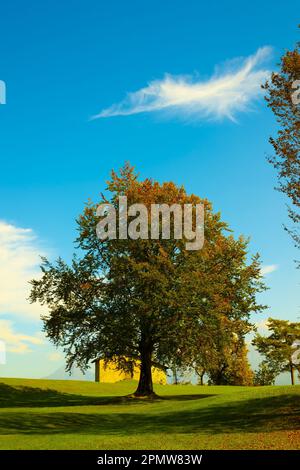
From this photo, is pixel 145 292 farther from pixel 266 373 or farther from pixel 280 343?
pixel 266 373

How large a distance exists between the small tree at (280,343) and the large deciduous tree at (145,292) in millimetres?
25211

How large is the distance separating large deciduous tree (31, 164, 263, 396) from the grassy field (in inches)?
171

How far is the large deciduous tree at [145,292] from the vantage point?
144ft

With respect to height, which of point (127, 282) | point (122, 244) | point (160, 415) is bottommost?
point (160, 415)

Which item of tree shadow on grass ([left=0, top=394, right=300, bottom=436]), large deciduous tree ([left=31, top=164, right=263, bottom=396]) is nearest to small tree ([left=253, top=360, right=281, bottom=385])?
large deciduous tree ([left=31, top=164, right=263, bottom=396])

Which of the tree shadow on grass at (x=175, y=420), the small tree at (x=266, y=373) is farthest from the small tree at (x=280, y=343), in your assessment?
the tree shadow on grass at (x=175, y=420)

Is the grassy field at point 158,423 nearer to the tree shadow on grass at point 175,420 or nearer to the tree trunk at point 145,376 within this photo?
the tree shadow on grass at point 175,420

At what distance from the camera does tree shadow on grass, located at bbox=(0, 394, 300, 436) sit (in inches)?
1022

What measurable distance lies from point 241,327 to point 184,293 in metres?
8.51

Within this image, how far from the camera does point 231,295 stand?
48.8m

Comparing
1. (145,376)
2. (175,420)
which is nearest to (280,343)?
(145,376)
